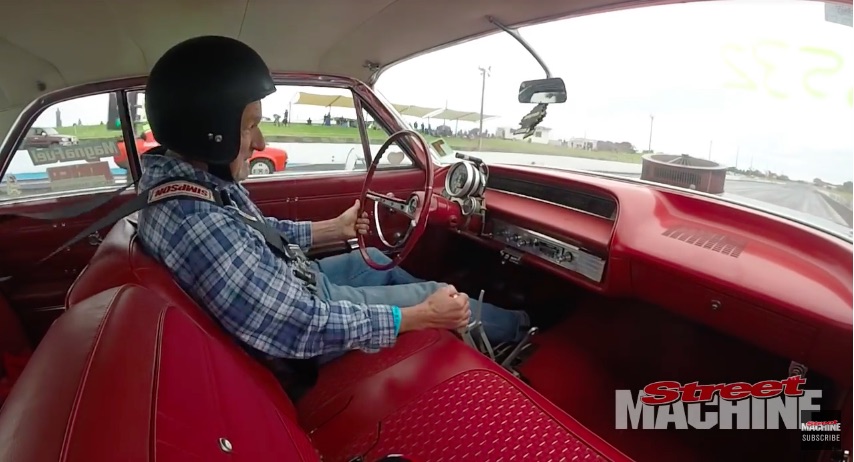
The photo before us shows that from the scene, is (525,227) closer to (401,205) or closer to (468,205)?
(468,205)

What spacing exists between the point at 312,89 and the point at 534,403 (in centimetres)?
197

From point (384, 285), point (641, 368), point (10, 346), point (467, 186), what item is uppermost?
point (467, 186)

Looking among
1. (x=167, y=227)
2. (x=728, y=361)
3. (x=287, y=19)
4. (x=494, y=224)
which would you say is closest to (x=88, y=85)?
(x=287, y=19)

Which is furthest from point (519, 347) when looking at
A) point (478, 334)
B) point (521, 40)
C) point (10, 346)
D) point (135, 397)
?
point (10, 346)

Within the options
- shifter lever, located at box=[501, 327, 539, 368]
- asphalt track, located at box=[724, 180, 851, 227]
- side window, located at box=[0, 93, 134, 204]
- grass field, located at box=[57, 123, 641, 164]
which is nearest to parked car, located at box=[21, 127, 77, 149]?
side window, located at box=[0, 93, 134, 204]

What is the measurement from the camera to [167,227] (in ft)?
4.02

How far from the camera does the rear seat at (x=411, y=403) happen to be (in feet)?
3.82

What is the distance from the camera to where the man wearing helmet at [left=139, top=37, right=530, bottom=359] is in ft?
4.02

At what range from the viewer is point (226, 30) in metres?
2.41

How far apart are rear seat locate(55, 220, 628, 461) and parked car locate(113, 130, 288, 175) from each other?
3.25 ft

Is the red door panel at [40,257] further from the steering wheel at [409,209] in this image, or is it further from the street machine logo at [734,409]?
the street machine logo at [734,409]

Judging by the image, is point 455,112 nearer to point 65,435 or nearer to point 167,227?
point 167,227

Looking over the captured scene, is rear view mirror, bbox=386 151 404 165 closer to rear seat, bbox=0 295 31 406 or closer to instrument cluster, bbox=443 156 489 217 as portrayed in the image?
instrument cluster, bbox=443 156 489 217

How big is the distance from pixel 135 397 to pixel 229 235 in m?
0.61
